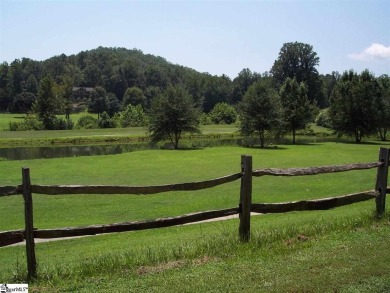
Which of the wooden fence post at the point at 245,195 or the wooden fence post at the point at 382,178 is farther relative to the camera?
the wooden fence post at the point at 382,178

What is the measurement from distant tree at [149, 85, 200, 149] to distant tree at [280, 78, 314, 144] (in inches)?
600

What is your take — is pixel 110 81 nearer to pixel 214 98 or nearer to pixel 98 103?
pixel 98 103

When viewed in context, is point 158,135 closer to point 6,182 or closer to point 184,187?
point 6,182

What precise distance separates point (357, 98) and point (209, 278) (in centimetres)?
6275

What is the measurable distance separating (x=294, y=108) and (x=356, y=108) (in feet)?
31.0

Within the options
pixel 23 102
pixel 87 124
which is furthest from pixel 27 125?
pixel 23 102

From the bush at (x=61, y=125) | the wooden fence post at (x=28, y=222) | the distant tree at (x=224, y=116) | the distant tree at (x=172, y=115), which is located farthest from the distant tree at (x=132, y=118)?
the wooden fence post at (x=28, y=222)

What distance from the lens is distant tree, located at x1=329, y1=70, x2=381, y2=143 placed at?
62250 mm

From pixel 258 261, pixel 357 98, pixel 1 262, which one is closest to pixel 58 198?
pixel 1 262

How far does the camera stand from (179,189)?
7.64 metres

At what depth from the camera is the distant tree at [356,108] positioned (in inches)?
2451

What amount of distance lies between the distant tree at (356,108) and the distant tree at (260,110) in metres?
12.6

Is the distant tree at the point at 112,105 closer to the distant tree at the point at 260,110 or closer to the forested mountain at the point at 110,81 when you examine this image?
the forested mountain at the point at 110,81

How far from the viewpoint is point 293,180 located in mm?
23875
